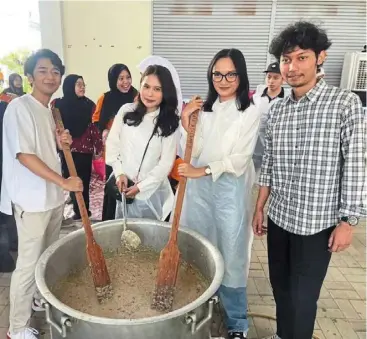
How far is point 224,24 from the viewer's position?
4.29 metres

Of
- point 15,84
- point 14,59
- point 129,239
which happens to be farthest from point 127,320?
point 14,59

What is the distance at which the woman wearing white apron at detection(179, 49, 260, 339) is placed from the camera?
1.46 m

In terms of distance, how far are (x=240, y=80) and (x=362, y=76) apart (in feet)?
11.8

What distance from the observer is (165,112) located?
5.45 ft

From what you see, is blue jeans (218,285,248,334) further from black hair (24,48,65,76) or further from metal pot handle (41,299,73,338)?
black hair (24,48,65,76)

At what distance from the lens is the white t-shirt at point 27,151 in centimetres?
142

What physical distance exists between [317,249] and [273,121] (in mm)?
581

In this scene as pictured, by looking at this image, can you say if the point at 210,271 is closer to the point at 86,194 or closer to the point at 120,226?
the point at 120,226

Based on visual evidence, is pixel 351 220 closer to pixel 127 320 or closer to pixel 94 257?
pixel 127 320

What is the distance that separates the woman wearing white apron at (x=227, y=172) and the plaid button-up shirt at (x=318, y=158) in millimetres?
166

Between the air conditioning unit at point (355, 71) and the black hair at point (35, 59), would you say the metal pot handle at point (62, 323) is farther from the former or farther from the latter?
the air conditioning unit at point (355, 71)

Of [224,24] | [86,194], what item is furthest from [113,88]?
[224,24]

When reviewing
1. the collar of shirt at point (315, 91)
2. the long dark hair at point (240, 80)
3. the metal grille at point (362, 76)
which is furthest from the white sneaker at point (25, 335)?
the metal grille at point (362, 76)

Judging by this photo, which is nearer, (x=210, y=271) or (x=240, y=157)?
(x=210, y=271)
